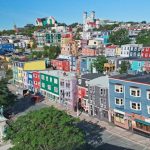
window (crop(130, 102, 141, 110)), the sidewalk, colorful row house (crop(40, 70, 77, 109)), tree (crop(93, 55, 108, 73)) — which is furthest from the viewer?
tree (crop(93, 55, 108, 73))

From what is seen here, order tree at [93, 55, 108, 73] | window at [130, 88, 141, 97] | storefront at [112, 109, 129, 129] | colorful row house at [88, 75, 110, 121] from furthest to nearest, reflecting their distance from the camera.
Result: tree at [93, 55, 108, 73] < colorful row house at [88, 75, 110, 121] < storefront at [112, 109, 129, 129] < window at [130, 88, 141, 97]

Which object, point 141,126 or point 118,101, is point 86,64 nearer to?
point 118,101

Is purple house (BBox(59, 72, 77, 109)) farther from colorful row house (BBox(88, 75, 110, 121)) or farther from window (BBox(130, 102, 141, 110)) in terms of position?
window (BBox(130, 102, 141, 110))

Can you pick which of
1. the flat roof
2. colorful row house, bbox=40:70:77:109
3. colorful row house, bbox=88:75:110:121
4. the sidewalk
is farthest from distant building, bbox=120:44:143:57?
the flat roof

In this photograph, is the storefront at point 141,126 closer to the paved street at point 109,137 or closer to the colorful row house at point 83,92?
the paved street at point 109,137

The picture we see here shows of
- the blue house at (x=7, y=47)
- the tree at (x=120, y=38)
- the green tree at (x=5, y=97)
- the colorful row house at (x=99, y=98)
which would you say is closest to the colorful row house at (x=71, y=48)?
the tree at (x=120, y=38)

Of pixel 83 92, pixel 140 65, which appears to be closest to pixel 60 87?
pixel 83 92
